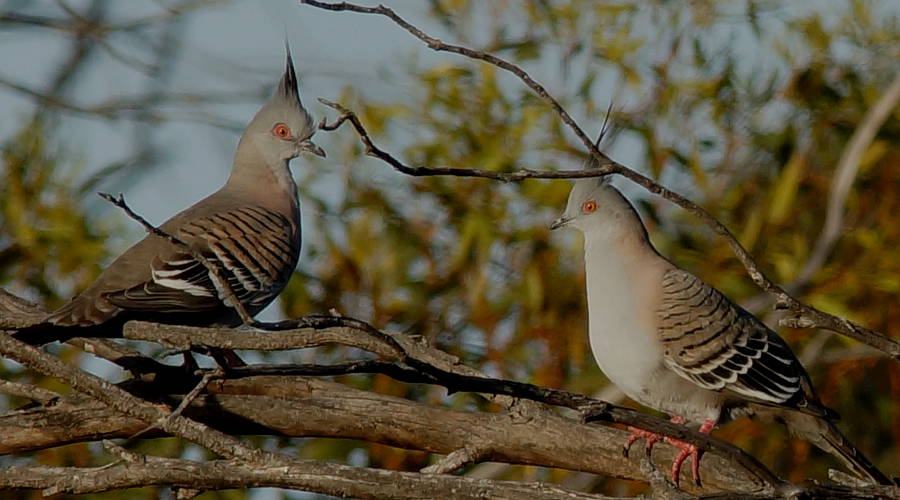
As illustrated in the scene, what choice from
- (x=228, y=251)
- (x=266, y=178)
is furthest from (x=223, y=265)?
(x=266, y=178)

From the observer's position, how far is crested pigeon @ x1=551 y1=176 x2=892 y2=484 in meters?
3.99

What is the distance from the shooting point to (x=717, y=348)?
4.11 m

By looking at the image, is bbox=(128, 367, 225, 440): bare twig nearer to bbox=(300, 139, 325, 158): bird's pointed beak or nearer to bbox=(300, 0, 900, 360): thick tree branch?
bbox=(300, 0, 900, 360): thick tree branch

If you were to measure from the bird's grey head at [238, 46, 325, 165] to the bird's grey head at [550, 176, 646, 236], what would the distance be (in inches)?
41.8

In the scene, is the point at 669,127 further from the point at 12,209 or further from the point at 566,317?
the point at 12,209

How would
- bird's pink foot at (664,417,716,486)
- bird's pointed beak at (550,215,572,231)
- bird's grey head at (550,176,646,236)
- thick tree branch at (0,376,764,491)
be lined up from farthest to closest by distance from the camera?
bird's pointed beak at (550,215,572,231), bird's grey head at (550,176,646,236), bird's pink foot at (664,417,716,486), thick tree branch at (0,376,764,491)

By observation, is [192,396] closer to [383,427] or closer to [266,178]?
[383,427]

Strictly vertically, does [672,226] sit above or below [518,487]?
above

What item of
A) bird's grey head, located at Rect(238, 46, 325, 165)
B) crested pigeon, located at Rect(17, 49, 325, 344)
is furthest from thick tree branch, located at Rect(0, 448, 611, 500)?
bird's grey head, located at Rect(238, 46, 325, 165)

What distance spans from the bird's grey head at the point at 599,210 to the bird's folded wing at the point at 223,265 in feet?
2.89

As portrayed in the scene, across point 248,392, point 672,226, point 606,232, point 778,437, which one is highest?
point 672,226

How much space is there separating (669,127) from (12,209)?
2644 mm

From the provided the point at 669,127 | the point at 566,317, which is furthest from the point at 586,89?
the point at 566,317

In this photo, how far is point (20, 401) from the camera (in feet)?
18.4
